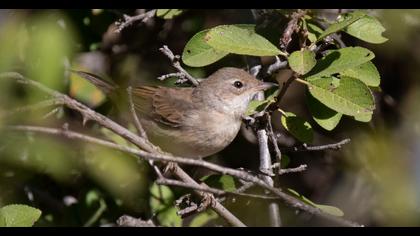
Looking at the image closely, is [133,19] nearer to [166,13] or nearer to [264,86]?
[166,13]

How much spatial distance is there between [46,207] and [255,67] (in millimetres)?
1821

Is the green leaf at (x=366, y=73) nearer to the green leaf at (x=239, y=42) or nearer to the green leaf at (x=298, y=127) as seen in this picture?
the green leaf at (x=298, y=127)

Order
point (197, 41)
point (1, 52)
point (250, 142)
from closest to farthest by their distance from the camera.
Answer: point (197, 41)
point (1, 52)
point (250, 142)

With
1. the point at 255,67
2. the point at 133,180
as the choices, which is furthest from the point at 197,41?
the point at 133,180

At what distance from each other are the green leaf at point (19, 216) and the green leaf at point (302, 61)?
1359 millimetres

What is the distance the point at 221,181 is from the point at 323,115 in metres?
0.80

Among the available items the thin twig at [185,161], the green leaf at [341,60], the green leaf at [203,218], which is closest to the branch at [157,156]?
the thin twig at [185,161]

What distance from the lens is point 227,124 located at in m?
4.85

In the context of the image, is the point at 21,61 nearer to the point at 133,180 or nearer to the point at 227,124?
the point at 133,180

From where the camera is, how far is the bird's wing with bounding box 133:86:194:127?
202 inches

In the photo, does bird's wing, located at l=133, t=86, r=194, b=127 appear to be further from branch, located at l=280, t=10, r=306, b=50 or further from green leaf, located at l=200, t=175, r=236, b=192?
branch, located at l=280, t=10, r=306, b=50

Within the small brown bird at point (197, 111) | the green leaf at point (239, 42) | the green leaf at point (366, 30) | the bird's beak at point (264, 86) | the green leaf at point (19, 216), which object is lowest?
the small brown bird at point (197, 111)

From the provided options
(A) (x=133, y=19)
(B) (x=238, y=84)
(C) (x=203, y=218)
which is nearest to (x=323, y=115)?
(C) (x=203, y=218)

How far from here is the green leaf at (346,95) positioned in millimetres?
3270
